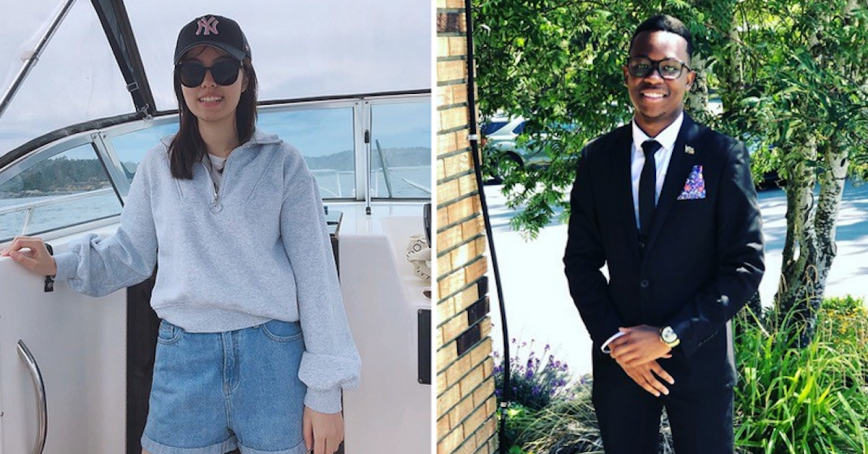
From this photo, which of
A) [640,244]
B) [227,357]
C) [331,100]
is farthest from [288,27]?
[640,244]

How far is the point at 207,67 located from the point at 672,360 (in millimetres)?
1349

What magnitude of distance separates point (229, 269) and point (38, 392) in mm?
473

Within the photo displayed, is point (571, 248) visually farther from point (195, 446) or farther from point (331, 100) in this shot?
point (195, 446)

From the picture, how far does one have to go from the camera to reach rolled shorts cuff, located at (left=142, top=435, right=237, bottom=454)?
1.93 metres

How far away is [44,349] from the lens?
202 centimetres

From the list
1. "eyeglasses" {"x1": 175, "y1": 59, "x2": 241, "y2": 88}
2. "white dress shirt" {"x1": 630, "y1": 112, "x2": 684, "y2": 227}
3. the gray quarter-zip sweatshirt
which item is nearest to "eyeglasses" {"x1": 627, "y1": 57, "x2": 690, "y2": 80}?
"white dress shirt" {"x1": 630, "y1": 112, "x2": 684, "y2": 227}

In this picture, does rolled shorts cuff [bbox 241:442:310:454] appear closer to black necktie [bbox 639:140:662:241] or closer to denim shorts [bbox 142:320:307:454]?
denim shorts [bbox 142:320:307:454]

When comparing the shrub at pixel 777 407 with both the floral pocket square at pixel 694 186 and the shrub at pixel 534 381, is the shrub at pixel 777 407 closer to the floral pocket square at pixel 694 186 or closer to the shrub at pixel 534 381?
the shrub at pixel 534 381

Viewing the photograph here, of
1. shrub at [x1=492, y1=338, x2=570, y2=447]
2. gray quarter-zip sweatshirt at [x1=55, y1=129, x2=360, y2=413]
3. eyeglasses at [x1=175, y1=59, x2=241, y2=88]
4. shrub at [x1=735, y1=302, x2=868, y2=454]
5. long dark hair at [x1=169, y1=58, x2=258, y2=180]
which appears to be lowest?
shrub at [x1=492, y1=338, x2=570, y2=447]

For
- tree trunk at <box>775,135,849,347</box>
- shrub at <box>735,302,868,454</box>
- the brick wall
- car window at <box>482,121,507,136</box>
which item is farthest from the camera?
tree trunk at <box>775,135,849,347</box>

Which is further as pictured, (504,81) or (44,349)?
(504,81)

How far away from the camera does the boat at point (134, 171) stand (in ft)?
6.32

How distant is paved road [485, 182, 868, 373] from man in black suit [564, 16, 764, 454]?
1.77 metres

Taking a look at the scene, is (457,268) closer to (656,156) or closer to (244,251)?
(656,156)
